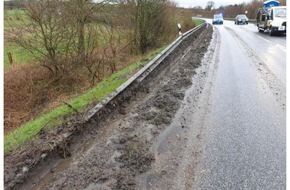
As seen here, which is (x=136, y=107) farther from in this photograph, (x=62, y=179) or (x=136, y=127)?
(x=62, y=179)

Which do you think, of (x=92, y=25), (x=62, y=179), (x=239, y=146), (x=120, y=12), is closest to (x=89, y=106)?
(x=62, y=179)

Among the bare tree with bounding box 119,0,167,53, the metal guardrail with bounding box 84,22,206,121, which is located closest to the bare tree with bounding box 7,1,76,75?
the metal guardrail with bounding box 84,22,206,121

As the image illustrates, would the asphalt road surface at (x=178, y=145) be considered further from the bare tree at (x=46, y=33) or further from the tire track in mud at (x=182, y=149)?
the bare tree at (x=46, y=33)

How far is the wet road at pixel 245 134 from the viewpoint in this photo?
11.4ft

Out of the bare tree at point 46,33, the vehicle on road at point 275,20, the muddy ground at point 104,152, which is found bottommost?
the muddy ground at point 104,152

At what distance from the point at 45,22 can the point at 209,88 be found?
6.34 metres

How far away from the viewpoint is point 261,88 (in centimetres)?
734

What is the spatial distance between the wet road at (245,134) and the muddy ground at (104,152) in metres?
0.60

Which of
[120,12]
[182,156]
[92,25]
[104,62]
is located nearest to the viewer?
[182,156]

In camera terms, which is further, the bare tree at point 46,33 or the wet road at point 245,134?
the bare tree at point 46,33

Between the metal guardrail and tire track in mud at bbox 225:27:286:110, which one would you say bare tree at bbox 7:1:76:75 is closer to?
the metal guardrail

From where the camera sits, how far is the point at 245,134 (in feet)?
15.4

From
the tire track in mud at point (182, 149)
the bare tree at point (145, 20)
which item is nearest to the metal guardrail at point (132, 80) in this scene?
the tire track in mud at point (182, 149)

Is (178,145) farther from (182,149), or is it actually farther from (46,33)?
(46,33)
